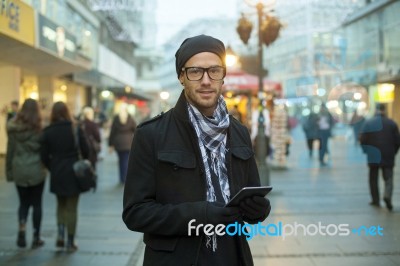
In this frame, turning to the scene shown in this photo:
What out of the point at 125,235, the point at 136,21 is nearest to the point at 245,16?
the point at 125,235

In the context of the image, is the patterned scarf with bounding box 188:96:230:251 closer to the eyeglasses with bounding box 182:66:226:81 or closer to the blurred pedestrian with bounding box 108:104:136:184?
the eyeglasses with bounding box 182:66:226:81

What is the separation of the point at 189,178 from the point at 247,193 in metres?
0.30

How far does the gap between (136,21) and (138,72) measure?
1160 inches

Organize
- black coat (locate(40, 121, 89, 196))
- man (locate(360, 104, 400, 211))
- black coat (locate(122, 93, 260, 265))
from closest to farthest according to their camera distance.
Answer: black coat (locate(122, 93, 260, 265)) → black coat (locate(40, 121, 89, 196)) → man (locate(360, 104, 400, 211))

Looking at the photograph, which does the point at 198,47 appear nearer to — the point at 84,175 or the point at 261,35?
the point at 84,175

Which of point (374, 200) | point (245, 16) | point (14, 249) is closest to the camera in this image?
point (14, 249)

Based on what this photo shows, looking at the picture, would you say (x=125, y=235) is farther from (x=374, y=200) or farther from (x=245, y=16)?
(x=245, y=16)

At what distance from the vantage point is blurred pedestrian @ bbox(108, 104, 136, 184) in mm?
12398

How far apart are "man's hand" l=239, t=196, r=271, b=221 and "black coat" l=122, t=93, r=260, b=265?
166 millimetres

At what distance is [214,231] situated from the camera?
2258mm

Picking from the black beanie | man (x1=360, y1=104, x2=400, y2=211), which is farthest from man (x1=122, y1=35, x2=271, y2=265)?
man (x1=360, y1=104, x2=400, y2=211)

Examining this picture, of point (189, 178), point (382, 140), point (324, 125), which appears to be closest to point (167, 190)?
point (189, 178)

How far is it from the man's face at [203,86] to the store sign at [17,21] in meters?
5.32

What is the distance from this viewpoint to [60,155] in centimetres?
662
